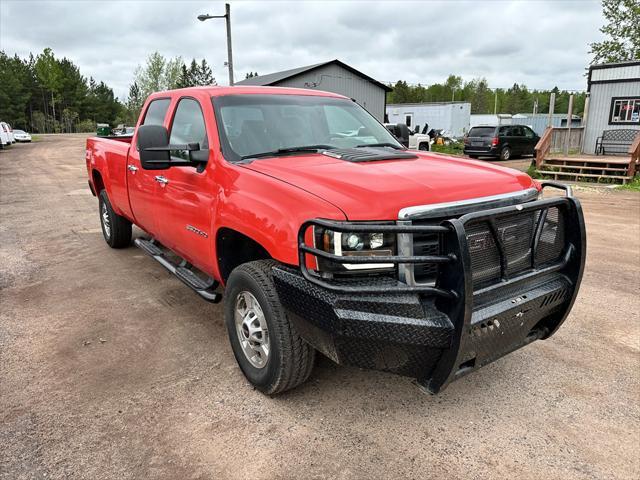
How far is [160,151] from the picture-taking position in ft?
11.7

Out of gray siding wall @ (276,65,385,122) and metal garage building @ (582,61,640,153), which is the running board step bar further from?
gray siding wall @ (276,65,385,122)

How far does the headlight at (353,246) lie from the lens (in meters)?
2.53

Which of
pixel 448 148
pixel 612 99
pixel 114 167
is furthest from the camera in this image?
pixel 448 148

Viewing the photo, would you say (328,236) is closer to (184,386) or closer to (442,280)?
(442,280)

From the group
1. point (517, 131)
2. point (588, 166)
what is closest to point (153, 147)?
point (588, 166)

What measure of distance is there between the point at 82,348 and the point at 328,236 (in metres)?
2.47

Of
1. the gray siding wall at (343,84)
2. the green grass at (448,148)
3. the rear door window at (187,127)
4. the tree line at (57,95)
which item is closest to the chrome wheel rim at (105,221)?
the rear door window at (187,127)

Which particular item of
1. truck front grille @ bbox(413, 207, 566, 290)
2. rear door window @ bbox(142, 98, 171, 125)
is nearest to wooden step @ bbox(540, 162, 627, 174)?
truck front grille @ bbox(413, 207, 566, 290)

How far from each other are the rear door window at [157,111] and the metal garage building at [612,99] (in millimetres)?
19057

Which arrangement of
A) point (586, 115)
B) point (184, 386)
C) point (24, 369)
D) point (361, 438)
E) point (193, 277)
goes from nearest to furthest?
1. point (361, 438)
2. point (184, 386)
3. point (24, 369)
4. point (193, 277)
5. point (586, 115)

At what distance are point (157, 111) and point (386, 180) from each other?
3061 millimetres

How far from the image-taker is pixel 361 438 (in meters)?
2.77

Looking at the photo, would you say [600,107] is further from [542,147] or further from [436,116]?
[436,116]

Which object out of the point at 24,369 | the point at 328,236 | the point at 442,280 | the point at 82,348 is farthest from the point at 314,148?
the point at 24,369
